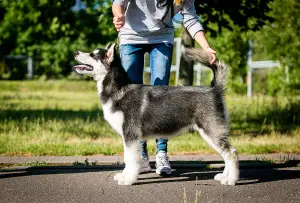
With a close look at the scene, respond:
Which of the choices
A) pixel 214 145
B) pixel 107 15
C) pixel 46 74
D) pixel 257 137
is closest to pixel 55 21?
pixel 107 15

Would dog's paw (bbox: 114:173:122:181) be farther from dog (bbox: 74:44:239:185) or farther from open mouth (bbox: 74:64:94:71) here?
open mouth (bbox: 74:64:94:71)

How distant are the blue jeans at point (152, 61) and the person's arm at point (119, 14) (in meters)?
0.56

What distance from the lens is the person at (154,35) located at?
5.80 meters

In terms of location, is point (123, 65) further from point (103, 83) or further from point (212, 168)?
point (212, 168)

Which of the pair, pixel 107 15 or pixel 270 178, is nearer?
pixel 270 178

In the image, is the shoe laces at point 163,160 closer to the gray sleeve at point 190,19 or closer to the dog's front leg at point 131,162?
the dog's front leg at point 131,162

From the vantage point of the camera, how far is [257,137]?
30.0 ft

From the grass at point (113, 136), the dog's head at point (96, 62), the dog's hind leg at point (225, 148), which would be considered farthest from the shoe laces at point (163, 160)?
the grass at point (113, 136)

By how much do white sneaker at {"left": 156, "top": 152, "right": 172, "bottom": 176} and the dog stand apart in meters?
0.56

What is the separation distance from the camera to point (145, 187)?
17.0 feet

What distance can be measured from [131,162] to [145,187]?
31 centimetres

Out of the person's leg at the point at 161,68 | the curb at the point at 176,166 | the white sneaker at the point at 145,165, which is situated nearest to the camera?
the person's leg at the point at 161,68

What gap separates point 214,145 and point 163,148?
928 millimetres

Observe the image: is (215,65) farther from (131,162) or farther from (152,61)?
(131,162)
